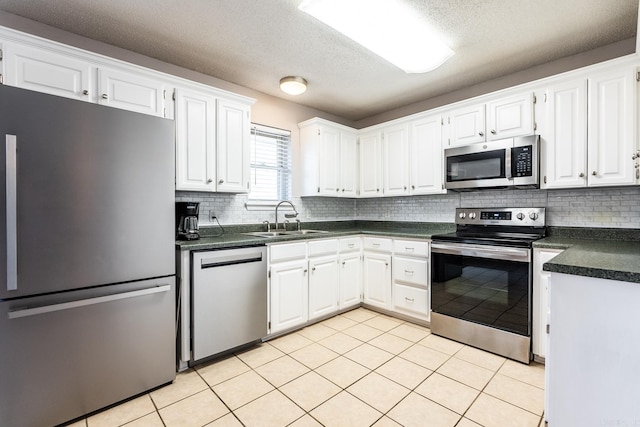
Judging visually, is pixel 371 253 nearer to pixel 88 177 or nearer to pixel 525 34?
pixel 525 34

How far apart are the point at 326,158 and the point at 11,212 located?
2.81 m

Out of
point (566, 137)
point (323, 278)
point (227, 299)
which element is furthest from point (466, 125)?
point (227, 299)

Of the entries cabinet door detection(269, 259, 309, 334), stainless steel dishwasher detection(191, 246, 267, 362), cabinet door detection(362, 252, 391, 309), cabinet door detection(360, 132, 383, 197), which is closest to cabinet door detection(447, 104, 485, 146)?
cabinet door detection(360, 132, 383, 197)

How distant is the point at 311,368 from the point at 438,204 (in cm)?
234

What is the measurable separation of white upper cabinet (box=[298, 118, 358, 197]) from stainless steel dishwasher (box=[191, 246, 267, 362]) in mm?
1336

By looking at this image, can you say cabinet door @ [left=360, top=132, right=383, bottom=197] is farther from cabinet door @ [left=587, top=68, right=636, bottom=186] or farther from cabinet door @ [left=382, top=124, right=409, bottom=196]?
Answer: cabinet door @ [left=587, top=68, right=636, bottom=186]

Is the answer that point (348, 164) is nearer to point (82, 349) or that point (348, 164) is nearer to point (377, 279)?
point (377, 279)

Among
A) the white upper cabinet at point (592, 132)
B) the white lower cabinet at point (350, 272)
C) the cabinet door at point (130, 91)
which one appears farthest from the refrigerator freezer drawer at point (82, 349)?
the white upper cabinet at point (592, 132)

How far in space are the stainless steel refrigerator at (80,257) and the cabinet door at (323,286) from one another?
53.3 inches

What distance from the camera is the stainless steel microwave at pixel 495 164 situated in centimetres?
254

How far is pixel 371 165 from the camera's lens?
388cm

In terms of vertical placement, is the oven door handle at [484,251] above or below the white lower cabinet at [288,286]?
above

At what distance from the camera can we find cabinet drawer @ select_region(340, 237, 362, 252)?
→ 329 cm

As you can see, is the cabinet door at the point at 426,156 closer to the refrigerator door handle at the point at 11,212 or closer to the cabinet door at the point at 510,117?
the cabinet door at the point at 510,117
